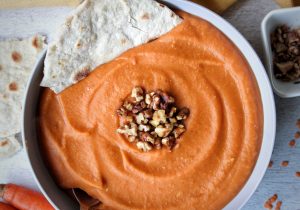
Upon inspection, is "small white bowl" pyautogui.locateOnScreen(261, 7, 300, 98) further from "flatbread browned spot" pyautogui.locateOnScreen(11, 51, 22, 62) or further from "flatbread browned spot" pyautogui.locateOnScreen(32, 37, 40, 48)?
"flatbread browned spot" pyautogui.locateOnScreen(11, 51, 22, 62)

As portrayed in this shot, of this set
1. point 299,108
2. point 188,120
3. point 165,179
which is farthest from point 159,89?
point 299,108

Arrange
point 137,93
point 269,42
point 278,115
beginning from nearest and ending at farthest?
1. point 137,93
2. point 269,42
3. point 278,115

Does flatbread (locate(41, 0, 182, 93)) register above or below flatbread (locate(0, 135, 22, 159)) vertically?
above

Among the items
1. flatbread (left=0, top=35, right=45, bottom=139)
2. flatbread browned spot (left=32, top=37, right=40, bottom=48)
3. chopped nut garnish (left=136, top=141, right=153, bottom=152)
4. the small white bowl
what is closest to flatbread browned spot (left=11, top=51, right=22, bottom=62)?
flatbread (left=0, top=35, right=45, bottom=139)

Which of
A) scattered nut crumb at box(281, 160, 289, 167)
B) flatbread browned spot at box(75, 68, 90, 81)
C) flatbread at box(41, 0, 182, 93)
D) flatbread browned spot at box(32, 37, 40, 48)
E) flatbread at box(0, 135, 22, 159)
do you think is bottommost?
scattered nut crumb at box(281, 160, 289, 167)

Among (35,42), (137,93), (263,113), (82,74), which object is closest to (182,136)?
(137,93)

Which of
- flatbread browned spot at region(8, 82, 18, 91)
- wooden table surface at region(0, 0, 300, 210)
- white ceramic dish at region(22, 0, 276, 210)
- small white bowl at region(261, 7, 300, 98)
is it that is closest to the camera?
white ceramic dish at region(22, 0, 276, 210)

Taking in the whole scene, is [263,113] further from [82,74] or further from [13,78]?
[13,78]

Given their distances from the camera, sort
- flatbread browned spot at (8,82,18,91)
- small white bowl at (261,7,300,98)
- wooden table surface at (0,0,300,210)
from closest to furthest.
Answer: small white bowl at (261,7,300,98)
wooden table surface at (0,0,300,210)
flatbread browned spot at (8,82,18,91)
